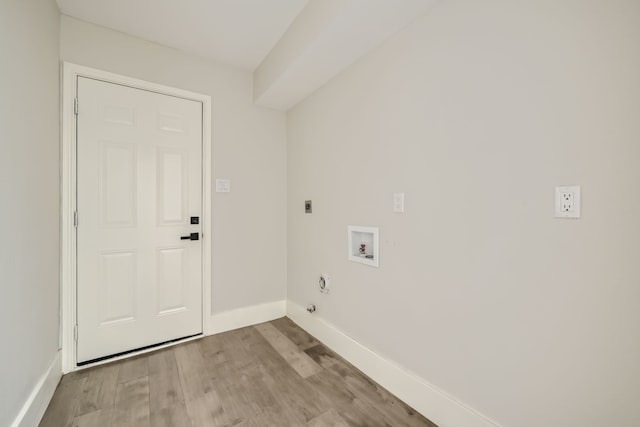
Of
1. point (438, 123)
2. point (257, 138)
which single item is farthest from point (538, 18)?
point (257, 138)

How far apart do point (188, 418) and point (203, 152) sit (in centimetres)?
196

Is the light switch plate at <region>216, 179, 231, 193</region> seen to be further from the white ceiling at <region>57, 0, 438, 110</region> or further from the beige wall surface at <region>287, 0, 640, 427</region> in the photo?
the beige wall surface at <region>287, 0, 640, 427</region>

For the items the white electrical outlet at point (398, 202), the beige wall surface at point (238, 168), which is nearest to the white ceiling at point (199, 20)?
the beige wall surface at point (238, 168)

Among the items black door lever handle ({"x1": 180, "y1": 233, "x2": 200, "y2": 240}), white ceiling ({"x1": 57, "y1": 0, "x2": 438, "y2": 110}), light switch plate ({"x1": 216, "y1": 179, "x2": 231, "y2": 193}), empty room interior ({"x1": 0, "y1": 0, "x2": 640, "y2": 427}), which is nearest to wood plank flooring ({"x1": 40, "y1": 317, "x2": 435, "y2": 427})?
empty room interior ({"x1": 0, "y1": 0, "x2": 640, "y2": 427})

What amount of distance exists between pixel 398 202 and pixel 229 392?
5.26ft

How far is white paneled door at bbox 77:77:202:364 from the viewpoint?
6.46 ft

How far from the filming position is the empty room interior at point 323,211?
974mm

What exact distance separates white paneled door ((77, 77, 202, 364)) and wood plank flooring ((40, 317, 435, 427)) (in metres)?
0.27

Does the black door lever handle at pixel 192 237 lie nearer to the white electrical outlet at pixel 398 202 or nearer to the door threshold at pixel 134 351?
the door threshold at pixel 134 351

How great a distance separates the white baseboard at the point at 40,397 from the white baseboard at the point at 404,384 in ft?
5.77

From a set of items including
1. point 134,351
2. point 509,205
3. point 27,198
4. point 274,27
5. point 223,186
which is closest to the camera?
point 509,205

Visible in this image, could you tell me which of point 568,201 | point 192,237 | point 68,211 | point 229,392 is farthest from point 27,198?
point 568,201

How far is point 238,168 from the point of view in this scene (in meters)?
2.58

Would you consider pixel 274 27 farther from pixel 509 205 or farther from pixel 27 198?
pixel 509 205
